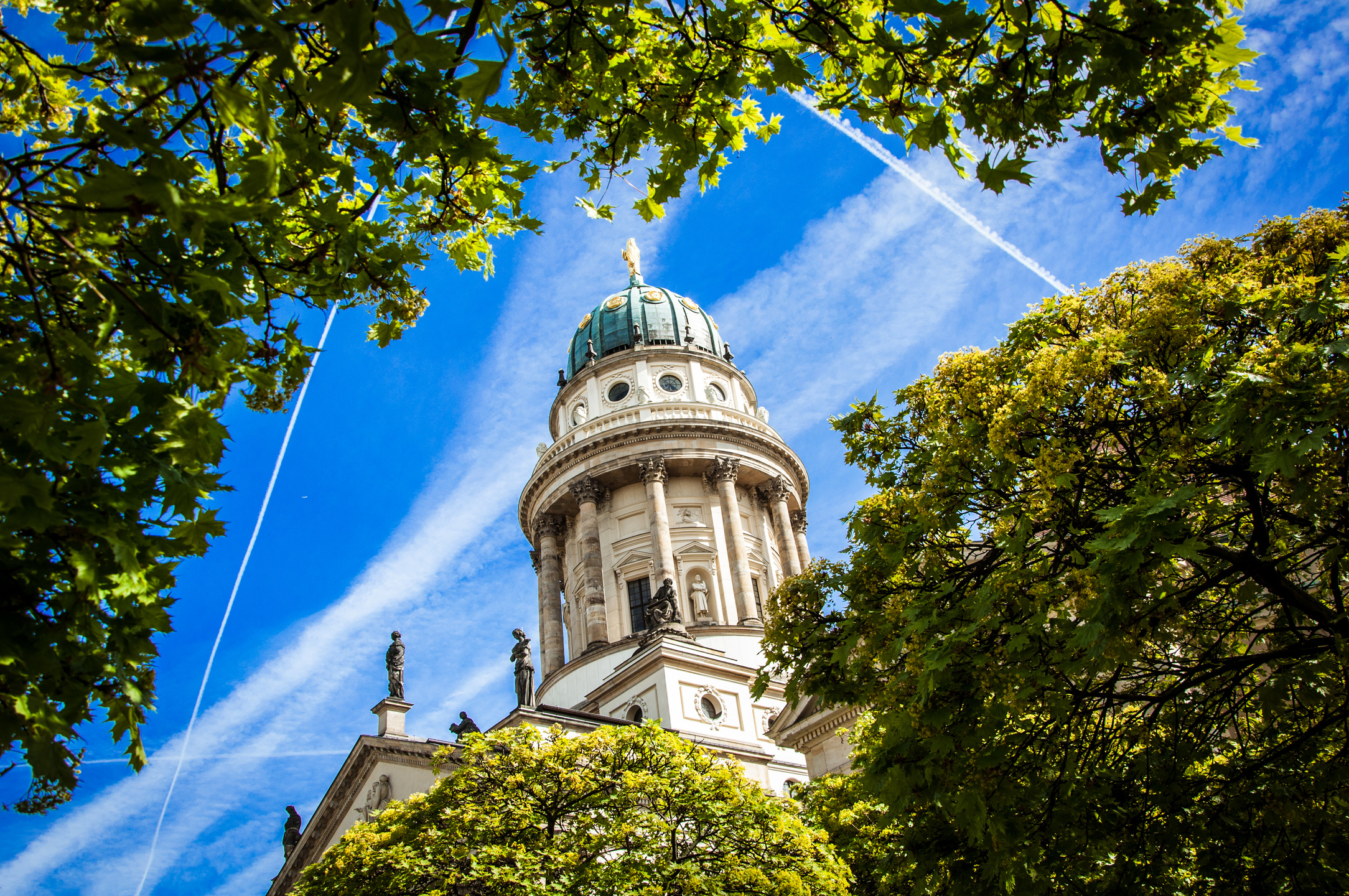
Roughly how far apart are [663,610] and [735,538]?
7.40 meters

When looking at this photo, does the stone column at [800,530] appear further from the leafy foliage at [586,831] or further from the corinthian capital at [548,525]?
the leafy foliage at [586,831]

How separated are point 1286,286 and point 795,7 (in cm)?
520

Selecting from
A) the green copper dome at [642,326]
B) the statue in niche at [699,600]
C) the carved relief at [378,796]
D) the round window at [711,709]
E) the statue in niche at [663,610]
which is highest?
the green copper dome at [642,326]

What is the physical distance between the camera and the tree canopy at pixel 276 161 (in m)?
3.70

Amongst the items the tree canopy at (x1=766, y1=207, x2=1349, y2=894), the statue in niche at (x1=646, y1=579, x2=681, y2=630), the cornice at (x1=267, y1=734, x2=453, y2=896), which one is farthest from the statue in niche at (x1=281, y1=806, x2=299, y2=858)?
the tree canopy at (x1=766, y1=207, x2=1349, y2=894)

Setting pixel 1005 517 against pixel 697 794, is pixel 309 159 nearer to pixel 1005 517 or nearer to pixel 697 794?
pixel 1005 517

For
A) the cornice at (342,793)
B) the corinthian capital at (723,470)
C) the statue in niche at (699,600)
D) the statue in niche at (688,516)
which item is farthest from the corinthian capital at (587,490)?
the cornice at (342,793)

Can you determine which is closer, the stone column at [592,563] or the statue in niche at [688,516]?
the stone column at [592,563]

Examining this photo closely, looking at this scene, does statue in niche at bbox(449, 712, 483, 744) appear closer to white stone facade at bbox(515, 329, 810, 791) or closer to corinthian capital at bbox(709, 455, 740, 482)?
white stone facade at bbox(515, 329, 810, 791)

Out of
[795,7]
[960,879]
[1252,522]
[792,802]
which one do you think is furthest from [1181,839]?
[792,802]

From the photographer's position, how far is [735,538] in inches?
1574

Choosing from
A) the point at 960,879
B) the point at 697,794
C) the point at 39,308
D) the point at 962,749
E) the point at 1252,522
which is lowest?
the point at 960,879

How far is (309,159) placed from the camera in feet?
15.1

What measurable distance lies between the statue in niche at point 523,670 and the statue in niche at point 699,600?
27.9 feet
